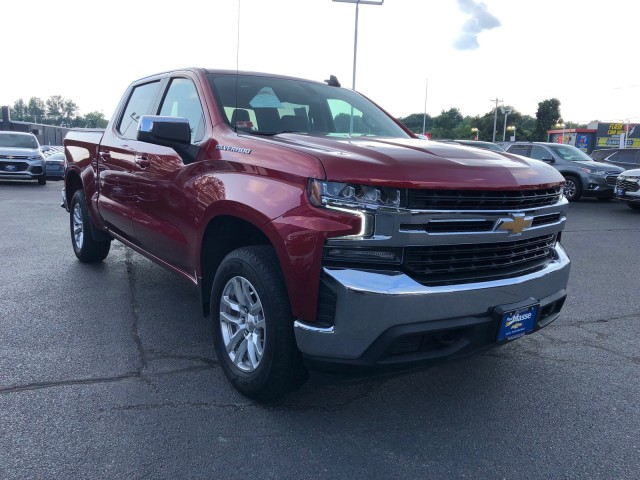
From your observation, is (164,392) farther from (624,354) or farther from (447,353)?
(624,354)

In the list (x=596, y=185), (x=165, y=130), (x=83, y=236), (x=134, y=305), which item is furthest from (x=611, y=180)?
(x=165, y=130)

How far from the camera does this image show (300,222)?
273 centimetres

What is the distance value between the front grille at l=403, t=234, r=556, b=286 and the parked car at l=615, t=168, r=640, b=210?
11.4m

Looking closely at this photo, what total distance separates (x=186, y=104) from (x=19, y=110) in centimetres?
14961

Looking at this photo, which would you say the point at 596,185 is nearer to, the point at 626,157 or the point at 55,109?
the point at 626,157

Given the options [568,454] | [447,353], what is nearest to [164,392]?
[447,353]

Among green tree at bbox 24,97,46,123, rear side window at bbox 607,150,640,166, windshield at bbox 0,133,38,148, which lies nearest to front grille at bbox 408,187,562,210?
rear side window at bbox 607,150,640,166

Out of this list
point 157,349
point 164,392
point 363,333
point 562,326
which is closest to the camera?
point 363,333

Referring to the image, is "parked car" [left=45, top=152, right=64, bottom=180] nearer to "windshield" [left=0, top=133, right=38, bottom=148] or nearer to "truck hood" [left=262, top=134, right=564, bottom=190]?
"windshield" [left=0, top=133, right=38, bottom=148]

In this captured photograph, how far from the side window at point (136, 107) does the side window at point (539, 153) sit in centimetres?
1324

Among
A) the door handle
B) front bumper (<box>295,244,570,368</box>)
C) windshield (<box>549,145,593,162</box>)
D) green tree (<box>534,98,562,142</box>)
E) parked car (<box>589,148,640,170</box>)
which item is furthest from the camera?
green tree (<box>534,98,562,142</box>)

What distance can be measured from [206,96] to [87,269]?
323 cm

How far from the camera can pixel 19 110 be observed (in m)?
134

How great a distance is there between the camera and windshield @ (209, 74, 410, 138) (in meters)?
3.83
